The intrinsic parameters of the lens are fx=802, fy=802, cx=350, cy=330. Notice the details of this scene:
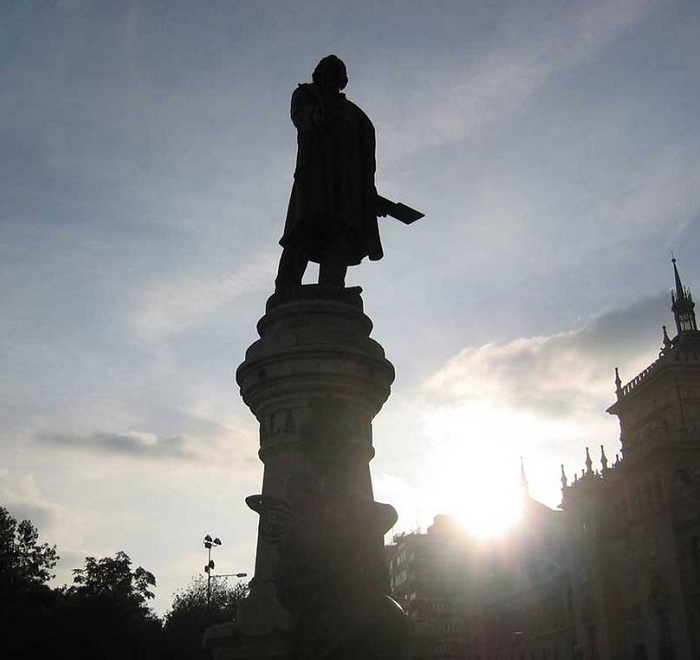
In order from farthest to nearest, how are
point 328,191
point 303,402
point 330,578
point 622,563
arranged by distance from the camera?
1. point 622,563
2. point 328,191
3. point 303,402
4. point 330,578

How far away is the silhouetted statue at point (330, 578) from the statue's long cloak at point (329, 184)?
3618mm

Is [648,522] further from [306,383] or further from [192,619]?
[306,383]

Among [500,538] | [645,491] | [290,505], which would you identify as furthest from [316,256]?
[500,538]

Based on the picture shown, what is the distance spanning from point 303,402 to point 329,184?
8.33 ft

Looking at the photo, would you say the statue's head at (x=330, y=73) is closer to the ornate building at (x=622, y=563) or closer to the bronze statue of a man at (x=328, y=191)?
the bronze statue of a man at (x=328, y=191)

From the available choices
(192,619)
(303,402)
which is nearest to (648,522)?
(192,619)

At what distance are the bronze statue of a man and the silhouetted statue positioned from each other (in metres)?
3.31

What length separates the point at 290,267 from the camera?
344 inches

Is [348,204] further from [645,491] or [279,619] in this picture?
[645,491]

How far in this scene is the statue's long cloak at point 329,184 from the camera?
8.61 meters

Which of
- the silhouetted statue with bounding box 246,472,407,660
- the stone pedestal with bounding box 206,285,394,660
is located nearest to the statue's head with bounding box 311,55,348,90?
the stone pedestal with bounding box 206,285,394,660

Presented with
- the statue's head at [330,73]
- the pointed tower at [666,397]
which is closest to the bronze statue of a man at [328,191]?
the statue's head at [330,73]

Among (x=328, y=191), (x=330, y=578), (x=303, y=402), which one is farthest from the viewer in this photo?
(x=328, y=191)

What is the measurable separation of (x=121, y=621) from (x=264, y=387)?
45.3 metres
